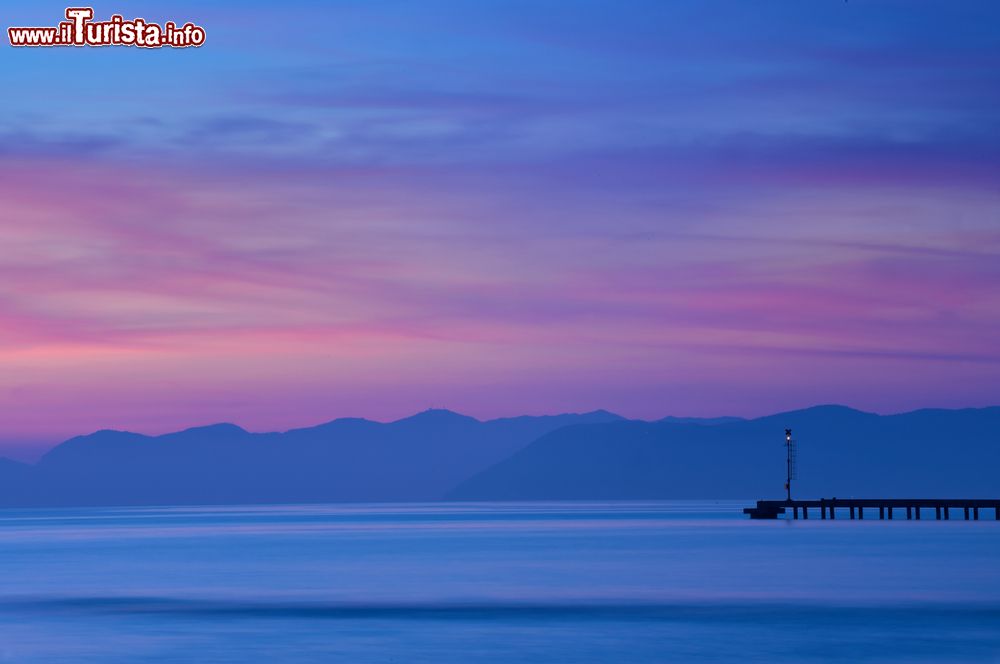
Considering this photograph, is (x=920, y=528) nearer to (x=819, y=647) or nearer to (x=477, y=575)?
(x=477, y=575)

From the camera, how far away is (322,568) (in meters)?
83.8

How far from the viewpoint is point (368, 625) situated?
1966 inches

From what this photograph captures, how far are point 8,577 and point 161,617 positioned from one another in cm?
2825

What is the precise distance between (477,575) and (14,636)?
33.0 metres

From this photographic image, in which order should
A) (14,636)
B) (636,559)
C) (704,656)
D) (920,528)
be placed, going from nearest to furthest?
(704,656) < (14,636) < (636,559) < (920,528)

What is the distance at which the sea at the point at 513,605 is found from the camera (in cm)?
4344

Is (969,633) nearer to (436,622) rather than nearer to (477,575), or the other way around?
(436,622)

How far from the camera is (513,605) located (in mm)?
→ 57594

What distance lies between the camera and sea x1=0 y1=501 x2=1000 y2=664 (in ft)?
143

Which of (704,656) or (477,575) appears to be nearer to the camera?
(704,656)

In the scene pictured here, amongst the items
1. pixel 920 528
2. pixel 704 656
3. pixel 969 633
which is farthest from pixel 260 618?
pixel 920 528

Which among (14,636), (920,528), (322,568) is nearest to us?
(14,636)

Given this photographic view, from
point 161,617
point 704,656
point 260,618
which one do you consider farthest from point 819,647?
point 161,617

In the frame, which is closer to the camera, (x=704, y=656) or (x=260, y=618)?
(x=704, y=656)
